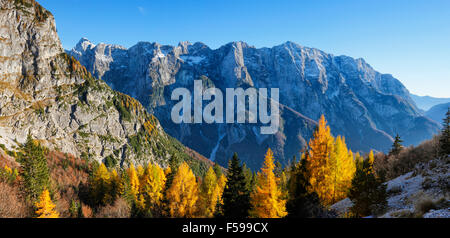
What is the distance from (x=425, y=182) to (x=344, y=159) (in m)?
11.6

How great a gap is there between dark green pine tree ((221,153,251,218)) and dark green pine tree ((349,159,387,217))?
15414 millimetres

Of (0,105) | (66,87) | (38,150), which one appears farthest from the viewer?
(66,87)

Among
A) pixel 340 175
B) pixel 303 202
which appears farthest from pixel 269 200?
pixel 340 175

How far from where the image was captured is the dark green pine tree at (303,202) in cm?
1792

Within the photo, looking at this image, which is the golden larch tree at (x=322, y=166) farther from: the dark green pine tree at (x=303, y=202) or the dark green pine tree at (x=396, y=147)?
the dark green pine tree at (x=396, y=147)

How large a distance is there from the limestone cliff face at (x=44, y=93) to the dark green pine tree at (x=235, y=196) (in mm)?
139505

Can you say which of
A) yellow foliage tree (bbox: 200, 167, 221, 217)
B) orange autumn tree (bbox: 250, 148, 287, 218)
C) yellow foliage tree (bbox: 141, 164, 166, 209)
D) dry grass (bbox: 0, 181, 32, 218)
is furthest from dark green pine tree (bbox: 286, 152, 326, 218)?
yellow foliage tree (bbox: 141, 164, 166, 209)

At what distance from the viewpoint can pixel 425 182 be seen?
13.6 m

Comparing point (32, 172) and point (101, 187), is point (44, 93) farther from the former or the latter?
point (32, 172)

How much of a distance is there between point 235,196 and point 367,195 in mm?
17813

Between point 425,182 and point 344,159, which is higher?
point 344,159

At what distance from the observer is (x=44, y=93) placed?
155 m
